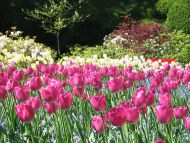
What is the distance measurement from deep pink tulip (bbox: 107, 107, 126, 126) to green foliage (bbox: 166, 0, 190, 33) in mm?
14796

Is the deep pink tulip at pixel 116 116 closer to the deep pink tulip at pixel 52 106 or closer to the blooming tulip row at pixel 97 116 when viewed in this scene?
the blooming tulip row at pixel 97 116

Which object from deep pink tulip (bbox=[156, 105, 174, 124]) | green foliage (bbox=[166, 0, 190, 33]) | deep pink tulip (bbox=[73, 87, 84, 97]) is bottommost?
green foliage (bbox=[166, 0, 190, 33])

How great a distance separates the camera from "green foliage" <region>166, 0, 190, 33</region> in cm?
1673

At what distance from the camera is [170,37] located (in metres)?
14.1

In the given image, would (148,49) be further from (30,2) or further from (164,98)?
(164,98)

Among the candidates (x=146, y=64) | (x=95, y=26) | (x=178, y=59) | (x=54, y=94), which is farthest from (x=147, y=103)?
(x=95, y=26)

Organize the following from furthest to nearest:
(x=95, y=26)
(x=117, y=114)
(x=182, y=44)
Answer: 1. (x=95, y=26)
2. (x=182, y=44)
3. (x=117, y=114)

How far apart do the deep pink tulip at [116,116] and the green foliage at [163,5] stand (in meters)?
16.0

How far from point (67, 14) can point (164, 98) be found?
14507 millimetres

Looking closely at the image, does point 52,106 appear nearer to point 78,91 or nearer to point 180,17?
point 78,91

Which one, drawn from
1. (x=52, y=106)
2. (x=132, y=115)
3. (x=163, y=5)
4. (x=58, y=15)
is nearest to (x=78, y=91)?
(x=52, y=106)

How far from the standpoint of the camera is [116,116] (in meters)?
2.27

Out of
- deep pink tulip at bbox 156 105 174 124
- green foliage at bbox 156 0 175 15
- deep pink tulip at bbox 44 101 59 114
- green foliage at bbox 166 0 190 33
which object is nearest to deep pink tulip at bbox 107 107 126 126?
deep pink tulip at bbox 156 105 174 124

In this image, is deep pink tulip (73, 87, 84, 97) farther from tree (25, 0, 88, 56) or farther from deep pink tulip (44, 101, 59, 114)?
tree (25, 0, 88, 56)
